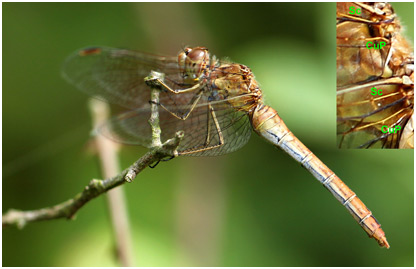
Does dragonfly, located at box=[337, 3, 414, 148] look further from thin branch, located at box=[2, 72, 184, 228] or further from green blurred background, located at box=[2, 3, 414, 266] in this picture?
thin branch, located at box=[2, 72, 184, 228]

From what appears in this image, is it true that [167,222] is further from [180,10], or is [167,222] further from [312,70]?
[180,10]

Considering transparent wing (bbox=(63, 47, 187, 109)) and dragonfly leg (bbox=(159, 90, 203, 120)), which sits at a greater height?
transparent wing (bbox=(63, 47, 187, 109))

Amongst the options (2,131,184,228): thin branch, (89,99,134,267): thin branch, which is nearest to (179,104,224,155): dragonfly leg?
(2,131,184,228): thin branch

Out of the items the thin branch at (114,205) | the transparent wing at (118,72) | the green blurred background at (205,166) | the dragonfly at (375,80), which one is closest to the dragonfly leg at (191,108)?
the transparent wing at (118,72)

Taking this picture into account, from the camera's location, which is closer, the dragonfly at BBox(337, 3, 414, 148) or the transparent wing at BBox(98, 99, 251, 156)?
the transparent wing at BBox(98, 99, 251, 156)

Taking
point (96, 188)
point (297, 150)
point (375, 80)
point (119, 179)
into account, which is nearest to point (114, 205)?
point (96, 188)

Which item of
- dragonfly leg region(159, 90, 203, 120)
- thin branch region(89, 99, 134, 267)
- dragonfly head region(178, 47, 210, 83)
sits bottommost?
thin branch region(89, 99, 134, 267)
